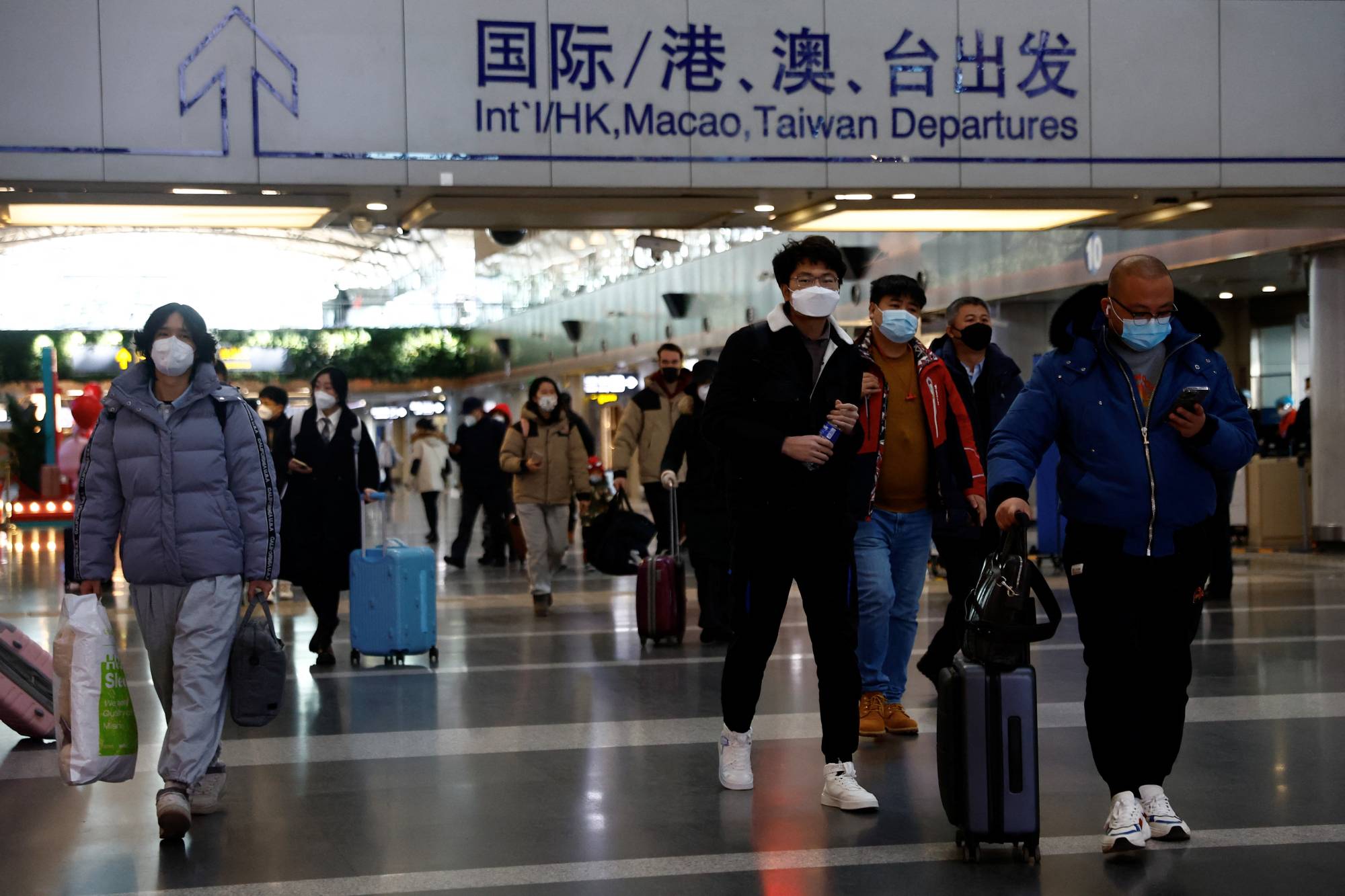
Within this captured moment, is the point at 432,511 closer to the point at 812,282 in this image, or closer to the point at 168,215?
the point at 168,215

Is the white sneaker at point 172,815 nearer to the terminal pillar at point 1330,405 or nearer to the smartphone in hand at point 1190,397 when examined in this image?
the smartphone in hand at point 1190,397

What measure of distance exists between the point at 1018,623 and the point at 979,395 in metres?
2.91

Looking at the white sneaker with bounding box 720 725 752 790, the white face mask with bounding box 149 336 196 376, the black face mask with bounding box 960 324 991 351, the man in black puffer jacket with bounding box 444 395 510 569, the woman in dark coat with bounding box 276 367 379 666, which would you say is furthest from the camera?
the man in black puffer jacket with bounding box 444 395 510 569

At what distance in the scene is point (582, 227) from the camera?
1264cm

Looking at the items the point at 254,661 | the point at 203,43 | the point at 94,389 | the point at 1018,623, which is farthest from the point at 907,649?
the point at 94,389

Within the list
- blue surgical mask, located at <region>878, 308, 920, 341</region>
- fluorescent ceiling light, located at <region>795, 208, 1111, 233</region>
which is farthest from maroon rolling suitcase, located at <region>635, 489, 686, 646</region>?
blue surgical mask, located at <region>878, 308, 920, 341</region>

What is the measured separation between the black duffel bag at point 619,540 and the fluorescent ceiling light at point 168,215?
301cm

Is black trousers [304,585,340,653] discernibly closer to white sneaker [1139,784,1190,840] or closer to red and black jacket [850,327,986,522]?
red and black jacket [850,327,986,522]

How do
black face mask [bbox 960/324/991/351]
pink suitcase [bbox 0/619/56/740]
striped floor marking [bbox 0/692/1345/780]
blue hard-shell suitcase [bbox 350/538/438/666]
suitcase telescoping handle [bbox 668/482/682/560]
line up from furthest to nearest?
suitcase telescoping handle [bbox 668/482/682/560]
blue hard-shell suitcase [bbox 350/538/438/666]
black face mask [bbox 960/324/991/351]
pink suitcase [bbox 0/619/56/740]
striped floor marking [bbox 0/692/1345/780]

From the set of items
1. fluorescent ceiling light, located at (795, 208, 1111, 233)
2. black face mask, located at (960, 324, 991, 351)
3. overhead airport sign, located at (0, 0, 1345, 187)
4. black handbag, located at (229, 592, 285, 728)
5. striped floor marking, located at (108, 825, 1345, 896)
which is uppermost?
overhead airport sign, located at (0, 0, 1345, 187)

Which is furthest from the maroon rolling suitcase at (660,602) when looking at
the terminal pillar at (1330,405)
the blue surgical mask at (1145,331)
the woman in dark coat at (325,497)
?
the terminal pillar at (1330,405)

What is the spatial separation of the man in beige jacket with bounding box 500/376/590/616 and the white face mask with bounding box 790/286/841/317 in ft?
21.8

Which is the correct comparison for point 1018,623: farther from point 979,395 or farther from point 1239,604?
point 1239,604

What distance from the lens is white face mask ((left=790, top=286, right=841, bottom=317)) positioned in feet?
18.3
